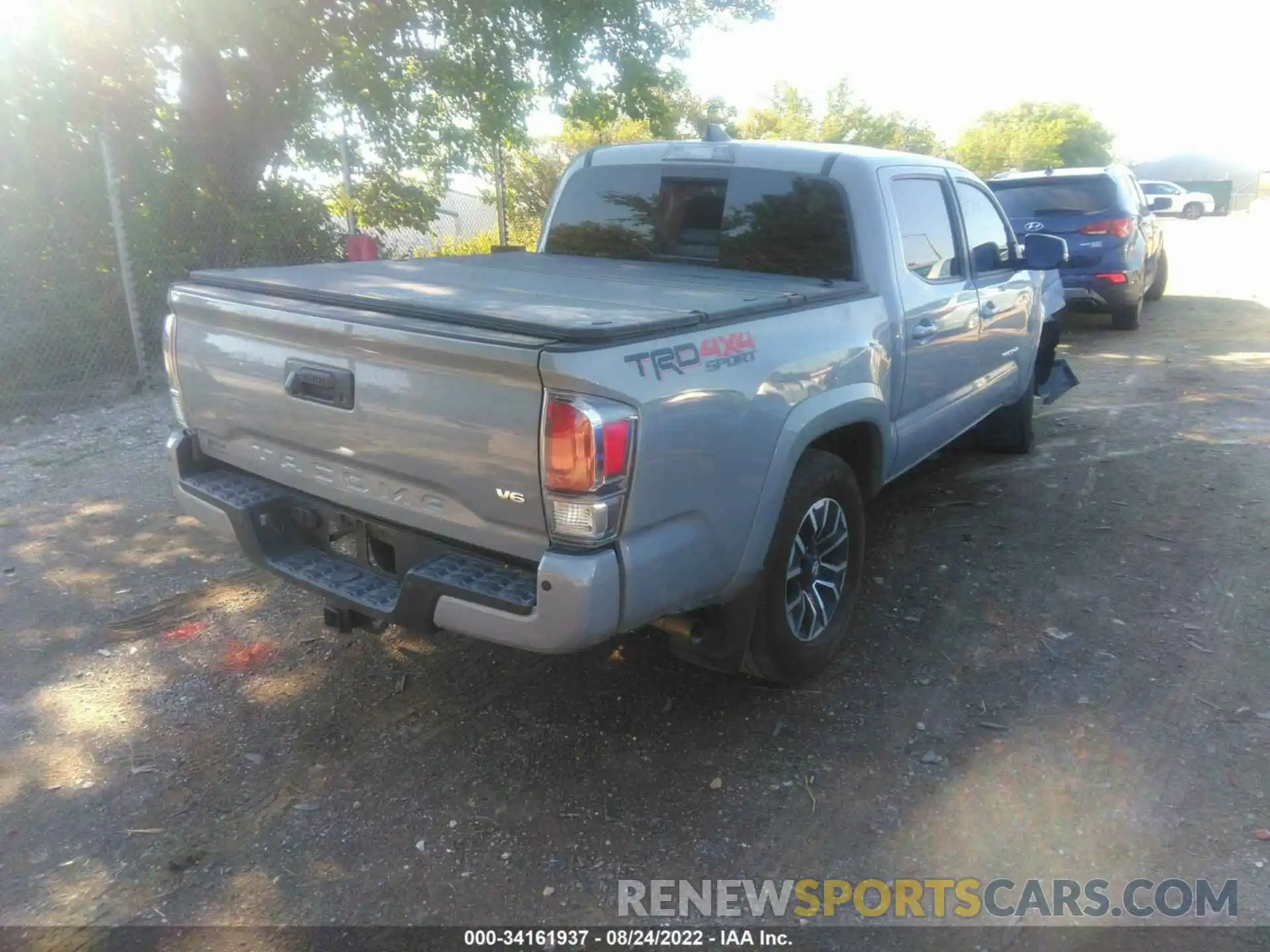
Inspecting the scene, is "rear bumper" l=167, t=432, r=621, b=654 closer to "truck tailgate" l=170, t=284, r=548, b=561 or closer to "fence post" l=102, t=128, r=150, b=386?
"truck tailgate" l=170, t=284, r=548, b=561

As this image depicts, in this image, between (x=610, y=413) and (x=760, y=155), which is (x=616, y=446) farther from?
(x=760, y=155)

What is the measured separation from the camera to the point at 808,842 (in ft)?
9.66

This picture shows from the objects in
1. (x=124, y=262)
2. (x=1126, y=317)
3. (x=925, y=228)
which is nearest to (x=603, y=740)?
(x=925, y=228)

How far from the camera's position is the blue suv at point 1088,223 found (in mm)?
10484

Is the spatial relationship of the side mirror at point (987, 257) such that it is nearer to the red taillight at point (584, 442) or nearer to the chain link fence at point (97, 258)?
the red taillight at point (584, 442)

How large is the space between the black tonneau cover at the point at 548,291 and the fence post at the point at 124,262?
15.5 feet

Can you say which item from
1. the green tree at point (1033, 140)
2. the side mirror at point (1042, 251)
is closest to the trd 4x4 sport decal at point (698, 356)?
the side mirror at point (1042, 251)

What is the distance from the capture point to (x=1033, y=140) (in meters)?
44.8

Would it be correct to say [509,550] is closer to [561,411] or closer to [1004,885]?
[561,411]

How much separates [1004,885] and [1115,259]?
947 cm

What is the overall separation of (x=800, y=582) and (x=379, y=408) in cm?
163

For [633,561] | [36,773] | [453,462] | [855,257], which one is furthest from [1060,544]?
[36,773]

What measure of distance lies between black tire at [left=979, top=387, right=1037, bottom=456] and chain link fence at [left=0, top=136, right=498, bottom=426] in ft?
21.3

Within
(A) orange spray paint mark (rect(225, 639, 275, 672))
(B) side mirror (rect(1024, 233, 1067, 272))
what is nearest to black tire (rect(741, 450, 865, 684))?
(A) orange spray paint mark (rect(225, 639, 275, 672))
